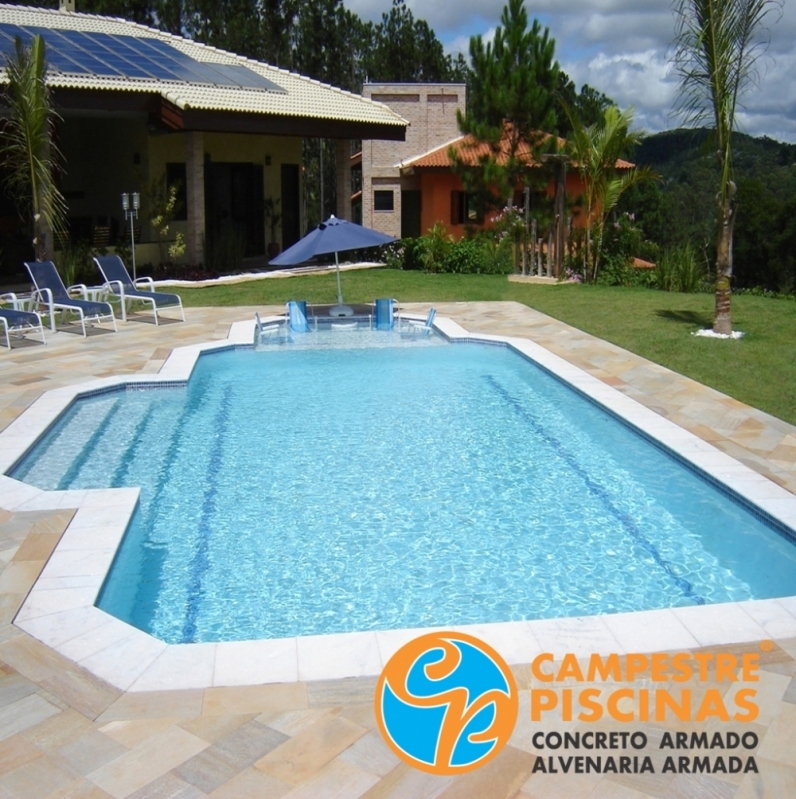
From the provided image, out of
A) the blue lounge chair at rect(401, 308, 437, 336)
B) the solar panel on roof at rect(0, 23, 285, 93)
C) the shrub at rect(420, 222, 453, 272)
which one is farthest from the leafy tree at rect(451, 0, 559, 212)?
the blue lounge chair at rect(401, 308, 437, 336)

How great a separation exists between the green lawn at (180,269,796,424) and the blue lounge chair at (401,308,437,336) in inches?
90.2

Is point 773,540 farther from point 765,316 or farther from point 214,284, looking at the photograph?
point 214,284

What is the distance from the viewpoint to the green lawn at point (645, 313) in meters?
10.4

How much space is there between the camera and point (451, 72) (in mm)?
49906

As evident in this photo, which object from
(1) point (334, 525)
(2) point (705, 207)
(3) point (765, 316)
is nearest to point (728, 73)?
(3) point (765, 316)

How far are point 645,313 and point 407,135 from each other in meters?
22.3

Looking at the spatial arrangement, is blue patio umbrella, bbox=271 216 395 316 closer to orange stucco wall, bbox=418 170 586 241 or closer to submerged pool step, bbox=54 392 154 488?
submerged pool step, bbox=54 392 154 488

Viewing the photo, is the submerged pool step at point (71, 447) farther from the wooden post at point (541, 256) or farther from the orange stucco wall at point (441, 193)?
the orange stucco wall at point (441, 193)

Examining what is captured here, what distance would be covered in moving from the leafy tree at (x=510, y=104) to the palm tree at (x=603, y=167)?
4.13 metres

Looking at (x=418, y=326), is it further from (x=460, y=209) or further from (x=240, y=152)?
(x=460, y=209)

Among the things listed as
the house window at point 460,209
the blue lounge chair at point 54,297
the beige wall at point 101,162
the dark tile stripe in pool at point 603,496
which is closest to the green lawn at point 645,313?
the dark tile stripe in pool at point 603,496

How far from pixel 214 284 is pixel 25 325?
7849 mm

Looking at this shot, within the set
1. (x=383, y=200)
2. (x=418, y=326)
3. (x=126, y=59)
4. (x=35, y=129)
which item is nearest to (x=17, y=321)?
(x=35, y=129)

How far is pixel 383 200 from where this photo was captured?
3497 centimetres
